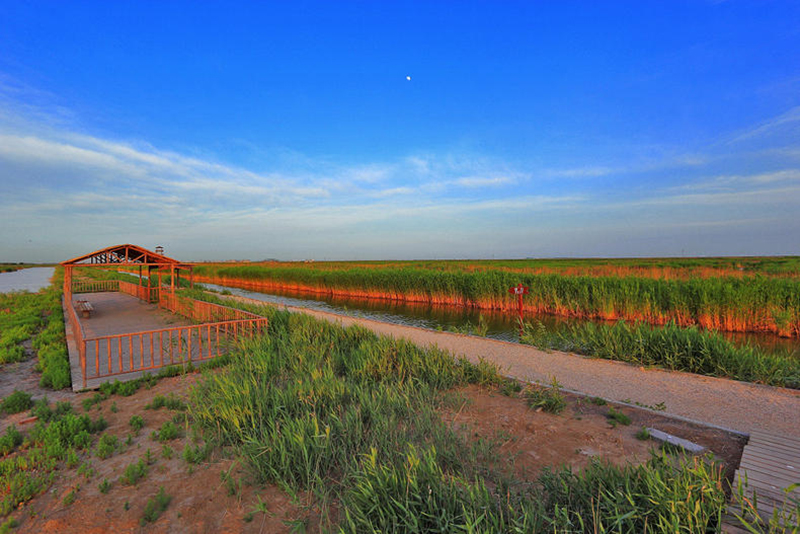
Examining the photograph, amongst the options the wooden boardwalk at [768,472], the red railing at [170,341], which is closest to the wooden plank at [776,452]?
the wooden boardwalk at [768,472]

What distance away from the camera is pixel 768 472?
11.8ft

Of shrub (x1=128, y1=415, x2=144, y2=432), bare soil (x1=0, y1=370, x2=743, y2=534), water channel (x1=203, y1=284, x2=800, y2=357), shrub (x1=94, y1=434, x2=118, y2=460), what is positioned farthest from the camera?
water channel (x1=203, y1=284, x2=800, y2=357)

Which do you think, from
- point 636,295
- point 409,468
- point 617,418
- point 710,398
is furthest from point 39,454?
point 636,295

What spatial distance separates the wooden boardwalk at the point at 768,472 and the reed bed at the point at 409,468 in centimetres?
27

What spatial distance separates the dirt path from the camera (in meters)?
5.18

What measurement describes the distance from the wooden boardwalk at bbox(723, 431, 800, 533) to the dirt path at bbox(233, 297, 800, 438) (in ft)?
1.81

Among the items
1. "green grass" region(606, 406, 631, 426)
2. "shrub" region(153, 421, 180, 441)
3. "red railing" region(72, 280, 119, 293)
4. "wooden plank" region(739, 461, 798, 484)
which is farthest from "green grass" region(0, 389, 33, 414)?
"red railing" region(72, 280, 119, 293)

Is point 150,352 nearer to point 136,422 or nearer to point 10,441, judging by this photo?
point 136,422

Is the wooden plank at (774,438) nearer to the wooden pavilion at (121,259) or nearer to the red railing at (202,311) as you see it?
the red railing at (202,311)

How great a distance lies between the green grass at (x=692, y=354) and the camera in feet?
22.7

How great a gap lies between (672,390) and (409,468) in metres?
5.71

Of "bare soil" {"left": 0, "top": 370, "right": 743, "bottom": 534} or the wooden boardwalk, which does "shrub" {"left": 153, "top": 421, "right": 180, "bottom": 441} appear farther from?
the wooden boardwalk

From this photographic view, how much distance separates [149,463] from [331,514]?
8.45ft

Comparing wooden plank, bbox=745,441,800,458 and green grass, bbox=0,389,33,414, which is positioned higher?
wooden plank, bbox=745,441,800,458
